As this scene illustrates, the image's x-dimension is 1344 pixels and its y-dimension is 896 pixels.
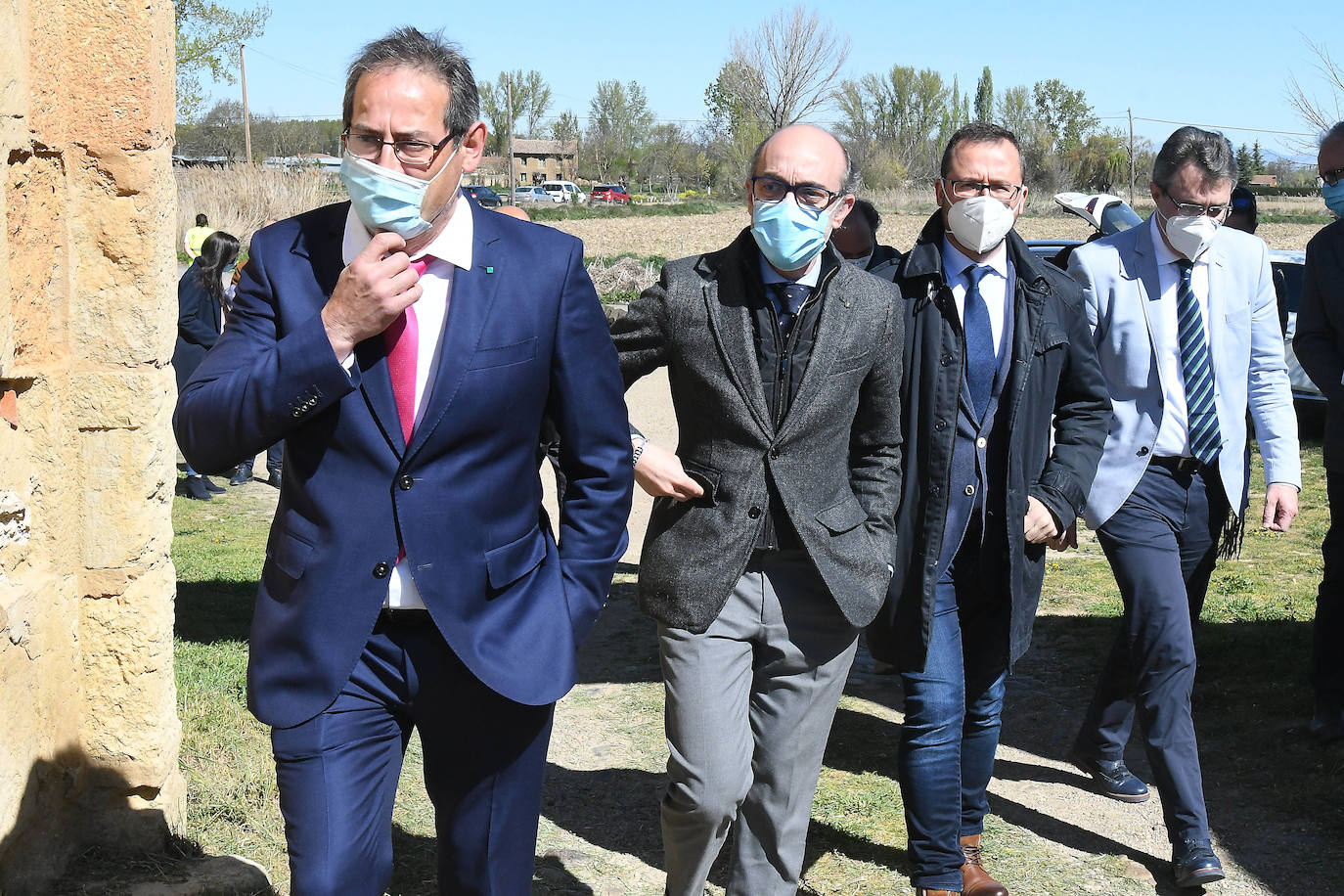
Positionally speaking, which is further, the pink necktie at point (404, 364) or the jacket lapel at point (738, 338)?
the jacket lapel at point (738, 338)

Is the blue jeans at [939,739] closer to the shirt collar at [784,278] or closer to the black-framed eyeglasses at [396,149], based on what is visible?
the shirt collar at [784,278]

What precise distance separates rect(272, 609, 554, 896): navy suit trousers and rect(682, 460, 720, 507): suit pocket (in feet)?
2.56

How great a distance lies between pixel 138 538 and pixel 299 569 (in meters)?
1.26

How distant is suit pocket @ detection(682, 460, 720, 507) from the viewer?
128 inches

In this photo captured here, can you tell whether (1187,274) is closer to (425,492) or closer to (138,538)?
(425,492)

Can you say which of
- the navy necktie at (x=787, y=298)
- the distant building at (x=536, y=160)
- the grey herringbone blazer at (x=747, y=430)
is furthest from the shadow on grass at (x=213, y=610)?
the distant building at (x=536, y=160)

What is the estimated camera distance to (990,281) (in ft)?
12.2

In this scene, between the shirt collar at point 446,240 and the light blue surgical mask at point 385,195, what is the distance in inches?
2.4

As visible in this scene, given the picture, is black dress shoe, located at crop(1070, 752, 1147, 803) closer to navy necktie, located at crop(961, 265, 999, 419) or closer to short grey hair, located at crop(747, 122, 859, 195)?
navy necktie, located at crop(961, 265, 999, 419)

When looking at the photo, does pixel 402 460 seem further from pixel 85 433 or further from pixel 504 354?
pixel 85 433

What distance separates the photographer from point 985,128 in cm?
374

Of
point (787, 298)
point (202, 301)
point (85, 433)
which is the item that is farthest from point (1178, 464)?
point (202, 301)

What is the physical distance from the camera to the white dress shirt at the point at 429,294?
245 centimetres

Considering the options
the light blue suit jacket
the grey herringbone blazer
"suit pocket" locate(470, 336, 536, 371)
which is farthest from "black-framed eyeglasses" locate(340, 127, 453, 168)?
the light blue suit jacket
